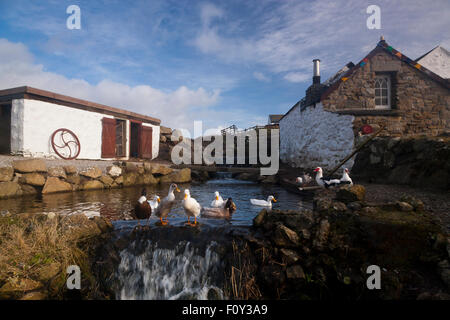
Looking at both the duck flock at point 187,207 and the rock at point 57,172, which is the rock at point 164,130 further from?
the duck flock at point 187,207

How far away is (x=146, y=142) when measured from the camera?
21.6 meters

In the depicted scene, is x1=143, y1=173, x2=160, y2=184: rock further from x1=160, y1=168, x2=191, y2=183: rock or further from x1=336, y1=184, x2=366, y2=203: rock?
x1=336, y1=184, x2=366, y2=203: rock

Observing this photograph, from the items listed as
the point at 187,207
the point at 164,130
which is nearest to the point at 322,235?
the point at 187,207

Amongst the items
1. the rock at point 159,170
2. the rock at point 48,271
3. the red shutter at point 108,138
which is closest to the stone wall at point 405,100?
the rock at point 159,170

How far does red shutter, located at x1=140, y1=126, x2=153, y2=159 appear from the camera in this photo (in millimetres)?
21203

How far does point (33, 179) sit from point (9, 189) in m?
1.02

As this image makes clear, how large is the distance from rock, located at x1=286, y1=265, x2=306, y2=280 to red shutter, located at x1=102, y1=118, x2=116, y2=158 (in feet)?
54.4

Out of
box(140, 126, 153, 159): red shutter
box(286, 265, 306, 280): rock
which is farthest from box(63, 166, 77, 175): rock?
box(286, 265, 306, 280): rock

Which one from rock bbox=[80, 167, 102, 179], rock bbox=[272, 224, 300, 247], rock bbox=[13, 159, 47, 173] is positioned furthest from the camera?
rock bbox=[80, 167, 102, 179]

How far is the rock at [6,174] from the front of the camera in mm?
10298
